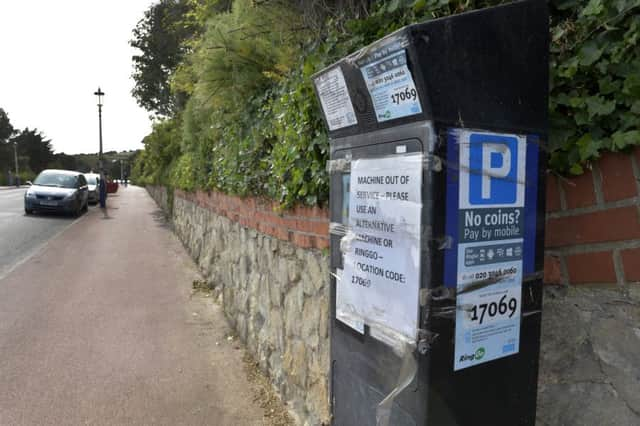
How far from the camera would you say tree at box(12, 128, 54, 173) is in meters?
75.1

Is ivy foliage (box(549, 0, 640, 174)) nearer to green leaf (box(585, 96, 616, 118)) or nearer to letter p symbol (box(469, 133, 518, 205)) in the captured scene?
green leaf (box(585, 96, 616, 118))

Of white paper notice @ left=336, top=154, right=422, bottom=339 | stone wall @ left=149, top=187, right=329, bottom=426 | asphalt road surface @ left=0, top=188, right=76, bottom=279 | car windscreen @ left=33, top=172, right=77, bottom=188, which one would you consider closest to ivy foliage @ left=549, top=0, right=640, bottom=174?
white paper notice @ left=336, top=154, right=422, bottom=339

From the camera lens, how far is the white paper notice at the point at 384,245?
1.47 metres

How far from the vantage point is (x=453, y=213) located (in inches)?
A: 56.3

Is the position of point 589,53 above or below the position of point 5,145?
below

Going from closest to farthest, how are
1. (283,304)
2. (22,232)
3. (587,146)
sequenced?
(587,146) < (283,304) < (22,232)

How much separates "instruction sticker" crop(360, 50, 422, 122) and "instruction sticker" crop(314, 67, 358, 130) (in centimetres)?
16

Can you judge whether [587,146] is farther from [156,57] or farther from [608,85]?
[156,57]

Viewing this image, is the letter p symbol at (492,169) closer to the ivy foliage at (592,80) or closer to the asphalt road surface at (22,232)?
the ivy foliage at (592,80)

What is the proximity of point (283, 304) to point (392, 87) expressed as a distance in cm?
245

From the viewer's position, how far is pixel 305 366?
10.5 ft

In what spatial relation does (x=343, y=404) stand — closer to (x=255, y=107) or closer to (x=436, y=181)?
(x=436, y=181)

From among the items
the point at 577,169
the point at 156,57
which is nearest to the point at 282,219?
the point at 577,169

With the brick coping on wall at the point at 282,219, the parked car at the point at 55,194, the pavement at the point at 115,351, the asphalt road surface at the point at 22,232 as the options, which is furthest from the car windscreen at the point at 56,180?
the brick coping on wall at the point at 282,219
